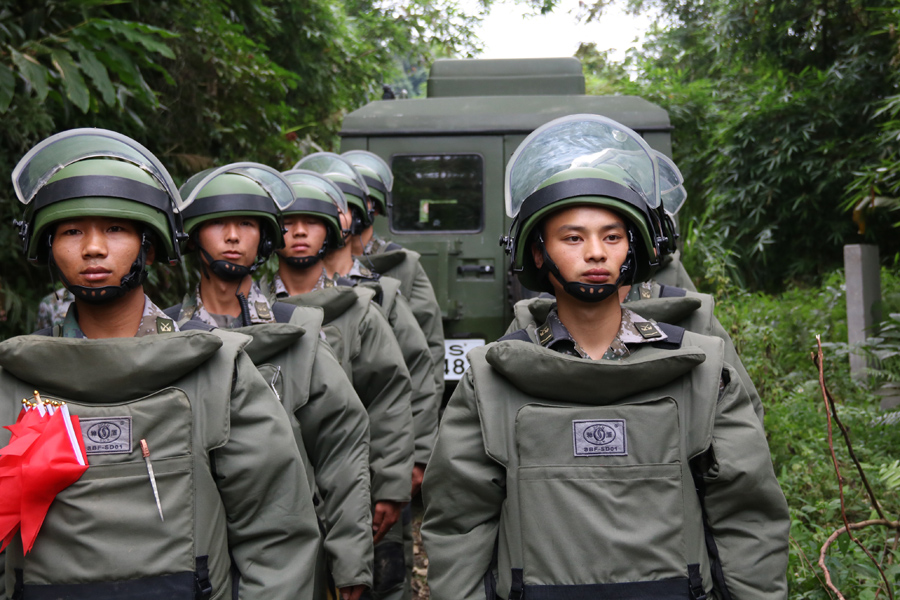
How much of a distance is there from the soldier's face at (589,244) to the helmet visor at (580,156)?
13 centimetres

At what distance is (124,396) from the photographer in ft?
7.62

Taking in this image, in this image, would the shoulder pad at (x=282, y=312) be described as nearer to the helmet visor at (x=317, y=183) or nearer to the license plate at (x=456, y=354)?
the helmet visor at (x=317, y=183)

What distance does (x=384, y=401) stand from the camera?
436 centimetres

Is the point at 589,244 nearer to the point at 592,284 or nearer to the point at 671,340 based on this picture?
the point at 592,284

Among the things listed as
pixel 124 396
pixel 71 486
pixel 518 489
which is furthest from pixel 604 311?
pixel 71 486

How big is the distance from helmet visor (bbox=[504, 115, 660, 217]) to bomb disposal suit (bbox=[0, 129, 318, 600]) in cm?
90

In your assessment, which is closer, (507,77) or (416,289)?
(416,289)

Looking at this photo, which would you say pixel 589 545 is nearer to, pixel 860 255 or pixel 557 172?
pixel 557 172

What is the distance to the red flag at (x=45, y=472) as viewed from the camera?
7.16ft

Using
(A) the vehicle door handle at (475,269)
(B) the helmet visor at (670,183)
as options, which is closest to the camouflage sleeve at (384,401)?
(B) the helmet visor at (670,183)

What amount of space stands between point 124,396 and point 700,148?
48.1 ft

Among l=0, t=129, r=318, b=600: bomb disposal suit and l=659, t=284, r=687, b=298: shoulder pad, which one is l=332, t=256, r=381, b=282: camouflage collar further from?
l=0, t=129, r=318, b=600: bomb disposal suit

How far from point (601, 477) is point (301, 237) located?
259 centimetres

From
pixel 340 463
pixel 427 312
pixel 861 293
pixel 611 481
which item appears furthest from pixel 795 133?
pixel 611 481
